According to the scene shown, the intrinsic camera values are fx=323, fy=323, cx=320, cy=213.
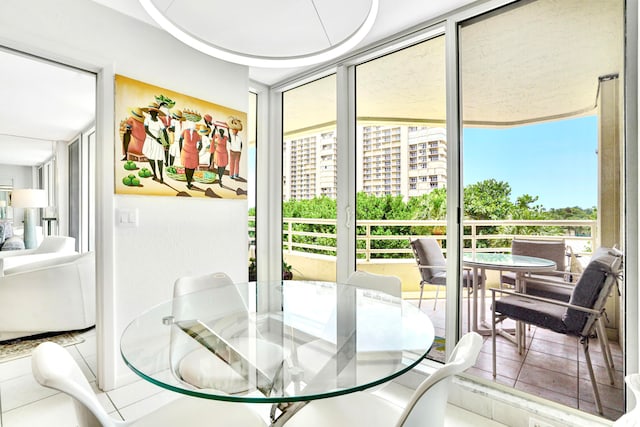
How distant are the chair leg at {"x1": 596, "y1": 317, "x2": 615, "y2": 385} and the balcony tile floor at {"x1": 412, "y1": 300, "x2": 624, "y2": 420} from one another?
0.6 inches

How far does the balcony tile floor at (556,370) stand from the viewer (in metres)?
1.62

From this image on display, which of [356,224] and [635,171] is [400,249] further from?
[635,171]

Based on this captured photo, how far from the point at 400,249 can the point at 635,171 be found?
142 cm

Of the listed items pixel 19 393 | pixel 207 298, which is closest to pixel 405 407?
pixel 207 298

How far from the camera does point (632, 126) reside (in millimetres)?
1559

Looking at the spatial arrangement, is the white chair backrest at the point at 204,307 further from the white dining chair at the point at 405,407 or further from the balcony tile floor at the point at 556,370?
the balcony tile floor at the point at 556,370

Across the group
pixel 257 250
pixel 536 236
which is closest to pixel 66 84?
pixel 257 250

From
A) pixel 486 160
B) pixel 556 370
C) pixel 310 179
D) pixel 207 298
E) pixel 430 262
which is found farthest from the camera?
pixel 310 179

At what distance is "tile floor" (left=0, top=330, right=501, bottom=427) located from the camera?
71.4 inches

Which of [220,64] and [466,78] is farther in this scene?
[220,64]

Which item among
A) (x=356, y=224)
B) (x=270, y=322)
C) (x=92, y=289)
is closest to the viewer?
(x=270, y=322)

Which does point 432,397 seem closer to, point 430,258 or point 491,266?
point 491,266

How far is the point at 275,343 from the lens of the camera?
153 centimetres

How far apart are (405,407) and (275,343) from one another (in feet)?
2.48
